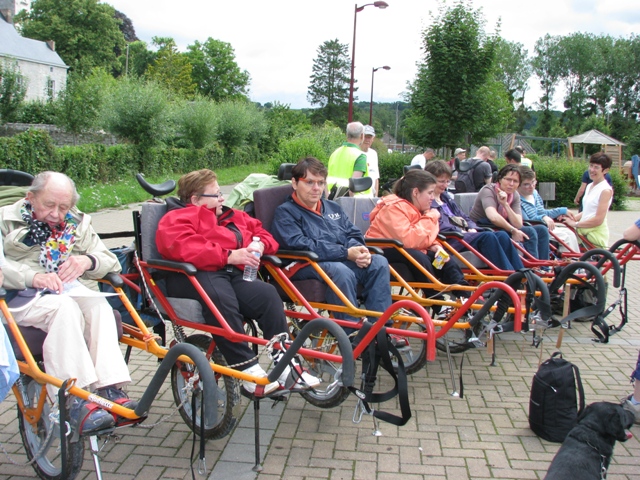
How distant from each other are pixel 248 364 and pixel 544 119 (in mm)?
76690

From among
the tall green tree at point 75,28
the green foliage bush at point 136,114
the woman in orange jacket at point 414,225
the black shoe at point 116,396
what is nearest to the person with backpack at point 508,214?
the woman in orange jacket at point 414,225

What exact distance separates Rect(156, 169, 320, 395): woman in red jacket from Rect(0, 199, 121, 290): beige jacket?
0.40 meters

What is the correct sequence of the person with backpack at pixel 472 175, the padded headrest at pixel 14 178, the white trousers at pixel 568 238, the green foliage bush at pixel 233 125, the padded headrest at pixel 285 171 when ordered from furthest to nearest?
the green foliage bush at pixel 233 125
the person with backpack at pixel 472 175
the white trousers at pixel 568 238
the padded headrest at pixel 285 171
the padded headrest at pixel 14 178

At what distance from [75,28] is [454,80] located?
61.7 metres

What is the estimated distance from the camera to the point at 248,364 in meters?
3.56

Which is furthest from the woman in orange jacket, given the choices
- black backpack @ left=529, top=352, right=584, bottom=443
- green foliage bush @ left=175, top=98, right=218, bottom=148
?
green foliage bush @ left=175, top=98, right=218, bottom=148

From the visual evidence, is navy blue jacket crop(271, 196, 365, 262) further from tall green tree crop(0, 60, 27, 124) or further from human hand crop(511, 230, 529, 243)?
tall green tree crop(0, 60, 27, 124)

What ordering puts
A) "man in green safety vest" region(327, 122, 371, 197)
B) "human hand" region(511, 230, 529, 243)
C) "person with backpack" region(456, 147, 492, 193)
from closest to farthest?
"human hand" region(511, 230, 529, 243)
"man in green safety vest" region(327, 122, 371, 197)
"person with backpack" region(456, 147, 492, 193)

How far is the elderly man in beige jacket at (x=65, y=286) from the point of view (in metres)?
3.06

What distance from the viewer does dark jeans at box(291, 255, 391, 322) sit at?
14.3 ft

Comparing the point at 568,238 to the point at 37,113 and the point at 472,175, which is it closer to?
the point at 472,175

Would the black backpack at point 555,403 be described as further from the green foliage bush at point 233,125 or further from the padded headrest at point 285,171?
the green foliage bush at point 233,125

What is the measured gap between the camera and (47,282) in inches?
133

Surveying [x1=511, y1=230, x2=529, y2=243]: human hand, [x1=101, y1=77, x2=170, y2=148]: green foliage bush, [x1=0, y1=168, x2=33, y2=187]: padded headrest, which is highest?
[x1=101, y1=77, x2=170, y2=148]: green foliage bush
